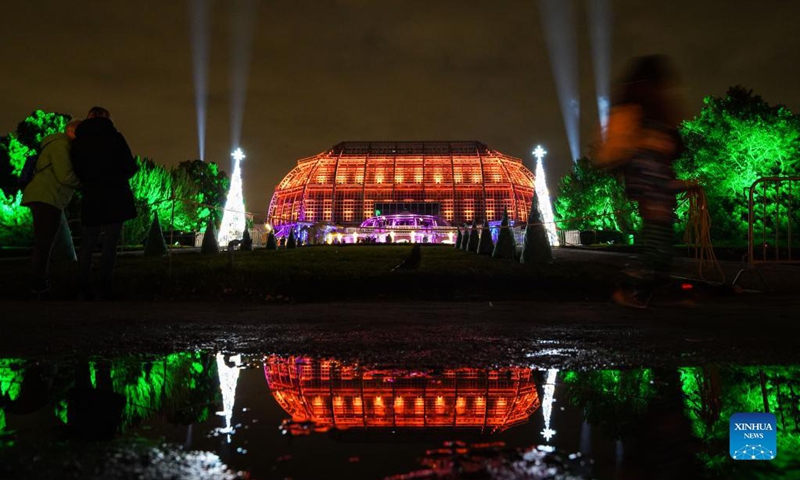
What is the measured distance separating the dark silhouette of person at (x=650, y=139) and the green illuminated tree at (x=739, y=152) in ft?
86.6

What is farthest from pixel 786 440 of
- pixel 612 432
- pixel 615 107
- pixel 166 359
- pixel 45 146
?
pixel 45 146

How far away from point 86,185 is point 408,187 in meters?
56.1

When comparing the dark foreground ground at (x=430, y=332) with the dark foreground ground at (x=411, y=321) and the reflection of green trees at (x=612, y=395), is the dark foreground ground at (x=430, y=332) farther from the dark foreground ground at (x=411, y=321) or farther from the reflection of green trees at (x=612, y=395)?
the reflection of green trees at (x=612, y=395)

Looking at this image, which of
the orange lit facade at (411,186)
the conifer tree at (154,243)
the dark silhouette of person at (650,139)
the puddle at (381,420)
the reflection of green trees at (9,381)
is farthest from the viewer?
the orange lit facade at (411,186)

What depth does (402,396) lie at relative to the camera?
2.07 metres

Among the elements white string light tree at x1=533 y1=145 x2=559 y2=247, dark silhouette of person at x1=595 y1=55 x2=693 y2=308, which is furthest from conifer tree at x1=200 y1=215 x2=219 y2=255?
white string light tree at x1=533 y1=145 x2=559 y2=247

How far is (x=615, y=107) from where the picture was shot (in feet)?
17.4

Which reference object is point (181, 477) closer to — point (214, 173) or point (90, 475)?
point (90, 475)

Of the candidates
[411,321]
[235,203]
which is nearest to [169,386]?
[411,321]

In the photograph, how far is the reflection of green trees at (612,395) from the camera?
179 centimetres

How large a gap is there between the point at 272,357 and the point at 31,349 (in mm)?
1373

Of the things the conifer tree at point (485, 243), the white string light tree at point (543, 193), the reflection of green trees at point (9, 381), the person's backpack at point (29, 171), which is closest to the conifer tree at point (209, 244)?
the conifer tree at point (485, 243)

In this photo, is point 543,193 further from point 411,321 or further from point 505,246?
point 411,321

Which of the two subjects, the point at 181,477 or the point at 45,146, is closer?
the point at 181,477
